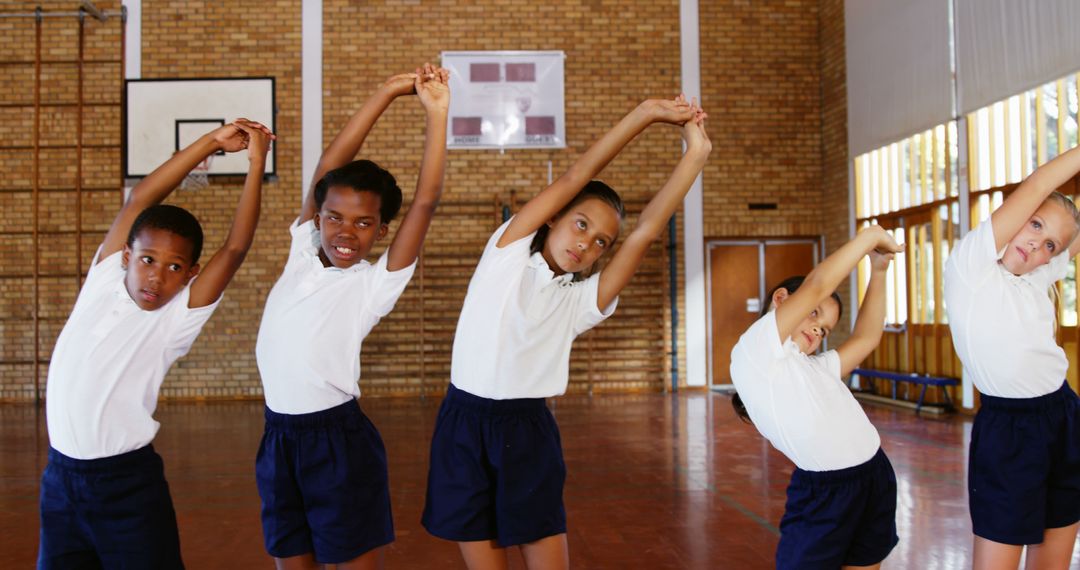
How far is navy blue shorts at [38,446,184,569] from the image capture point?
2.00 m

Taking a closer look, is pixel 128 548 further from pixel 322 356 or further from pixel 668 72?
pixel 668 72

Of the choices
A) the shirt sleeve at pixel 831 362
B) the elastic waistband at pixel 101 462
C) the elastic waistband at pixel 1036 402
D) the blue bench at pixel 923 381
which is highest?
the shirt sleeve at pixel 831 362

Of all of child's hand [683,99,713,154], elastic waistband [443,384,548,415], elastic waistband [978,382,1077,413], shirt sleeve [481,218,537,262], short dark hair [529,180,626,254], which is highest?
child's hand [683,99,713,154]

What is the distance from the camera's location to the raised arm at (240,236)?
7.23 ft

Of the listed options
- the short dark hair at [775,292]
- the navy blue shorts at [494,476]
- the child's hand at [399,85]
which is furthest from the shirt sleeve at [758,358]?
the child's hand at [399,85]

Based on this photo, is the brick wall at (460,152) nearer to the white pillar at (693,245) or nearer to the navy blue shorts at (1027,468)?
the white pillar at (693,245)

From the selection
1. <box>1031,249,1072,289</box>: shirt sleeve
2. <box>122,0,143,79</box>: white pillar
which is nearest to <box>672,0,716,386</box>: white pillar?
<box>122,0,143,79</box>: white pillar

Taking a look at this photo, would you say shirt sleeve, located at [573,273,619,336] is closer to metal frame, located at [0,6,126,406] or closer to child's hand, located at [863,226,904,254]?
child's hand, located at [863,226,904,254]

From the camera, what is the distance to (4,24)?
412 inches

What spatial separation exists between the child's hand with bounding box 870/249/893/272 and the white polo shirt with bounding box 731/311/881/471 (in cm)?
33

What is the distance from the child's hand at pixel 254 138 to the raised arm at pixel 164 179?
0.02m

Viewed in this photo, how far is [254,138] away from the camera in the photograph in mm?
2275

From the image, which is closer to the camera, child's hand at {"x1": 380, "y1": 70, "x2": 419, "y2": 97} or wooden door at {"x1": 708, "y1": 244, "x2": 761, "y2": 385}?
child's hand at {"x1": 380, "y1": 70, "x2": 419, "y2": 97}

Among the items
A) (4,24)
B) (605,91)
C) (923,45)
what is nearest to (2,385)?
(4,24)
